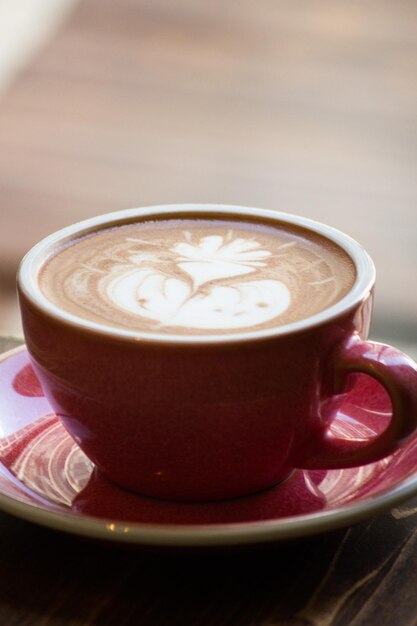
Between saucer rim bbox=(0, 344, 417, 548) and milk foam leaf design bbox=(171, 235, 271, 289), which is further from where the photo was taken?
milk foam leaf design bbox=(171, 235, 271, 289)

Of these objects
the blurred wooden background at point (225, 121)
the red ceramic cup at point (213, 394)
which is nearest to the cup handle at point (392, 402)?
the red ceramic cup at point (213, 394)

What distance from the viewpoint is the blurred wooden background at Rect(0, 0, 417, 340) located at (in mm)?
1438

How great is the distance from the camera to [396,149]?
180cm

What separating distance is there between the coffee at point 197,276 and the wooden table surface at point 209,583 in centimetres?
12

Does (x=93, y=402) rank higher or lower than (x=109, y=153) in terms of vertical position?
higher

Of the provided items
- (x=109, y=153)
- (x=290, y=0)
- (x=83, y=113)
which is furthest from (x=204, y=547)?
(x=290, y=0)

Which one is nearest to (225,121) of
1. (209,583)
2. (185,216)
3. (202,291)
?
(185,216)

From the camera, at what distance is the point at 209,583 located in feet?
1.73

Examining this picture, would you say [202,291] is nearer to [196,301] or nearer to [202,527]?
[196,301]

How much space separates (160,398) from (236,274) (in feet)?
0.40

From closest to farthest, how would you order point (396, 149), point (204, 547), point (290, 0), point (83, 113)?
point (204, 547), point (396, 149), point (83, 113), point (290, 0)

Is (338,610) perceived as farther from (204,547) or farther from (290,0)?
(290,0)

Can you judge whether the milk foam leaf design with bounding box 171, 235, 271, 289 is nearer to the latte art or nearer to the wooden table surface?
the latte art

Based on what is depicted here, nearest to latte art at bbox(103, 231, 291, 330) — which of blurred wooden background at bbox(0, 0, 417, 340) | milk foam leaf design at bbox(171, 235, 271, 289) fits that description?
milk foam leaf design at bbox(171, 235, 271, 289)
